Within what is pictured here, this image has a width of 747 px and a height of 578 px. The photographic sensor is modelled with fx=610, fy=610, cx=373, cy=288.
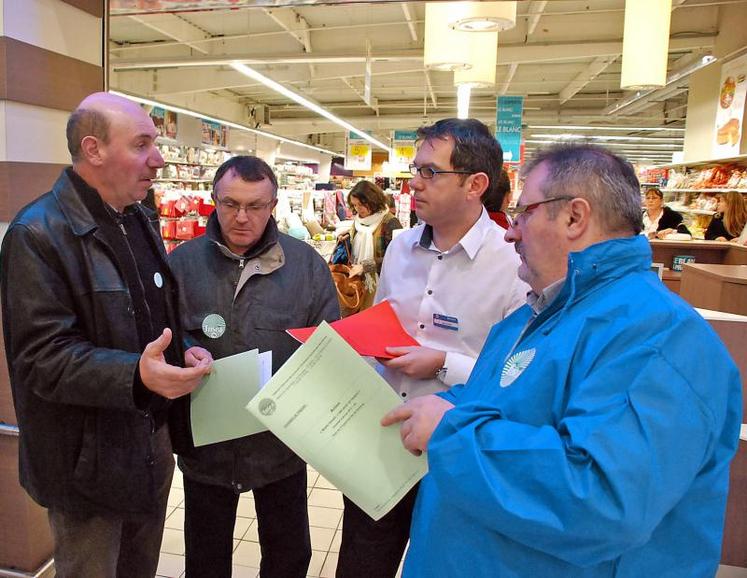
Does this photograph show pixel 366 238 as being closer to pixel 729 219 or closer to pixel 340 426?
pixel 340 426

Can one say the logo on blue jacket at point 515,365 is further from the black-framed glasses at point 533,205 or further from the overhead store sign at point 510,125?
the overhead store sign at point 510,125

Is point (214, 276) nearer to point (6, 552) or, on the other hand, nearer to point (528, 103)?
point (6, 552)

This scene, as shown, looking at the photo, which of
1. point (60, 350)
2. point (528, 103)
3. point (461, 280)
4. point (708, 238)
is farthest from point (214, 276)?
point (528, 103)

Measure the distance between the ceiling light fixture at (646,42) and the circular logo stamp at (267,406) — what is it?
17.5ft

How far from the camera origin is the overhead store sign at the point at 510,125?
1448 cm

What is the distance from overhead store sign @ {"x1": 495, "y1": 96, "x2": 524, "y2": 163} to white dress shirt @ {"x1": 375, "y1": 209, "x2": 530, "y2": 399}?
1306cm

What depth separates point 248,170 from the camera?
2.09 metres

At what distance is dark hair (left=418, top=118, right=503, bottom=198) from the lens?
1946 mm

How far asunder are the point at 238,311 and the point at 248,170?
0.48m

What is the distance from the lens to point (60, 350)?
167 cm

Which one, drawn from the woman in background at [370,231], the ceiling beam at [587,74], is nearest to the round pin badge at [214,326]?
the woman in background at [370,231]

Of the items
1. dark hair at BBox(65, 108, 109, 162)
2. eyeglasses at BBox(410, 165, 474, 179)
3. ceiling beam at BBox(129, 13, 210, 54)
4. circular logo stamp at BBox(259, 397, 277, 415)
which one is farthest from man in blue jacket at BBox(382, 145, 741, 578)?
ceiling beam at BBox(129, 13, 210, 54)

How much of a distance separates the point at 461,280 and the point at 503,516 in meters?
1.06

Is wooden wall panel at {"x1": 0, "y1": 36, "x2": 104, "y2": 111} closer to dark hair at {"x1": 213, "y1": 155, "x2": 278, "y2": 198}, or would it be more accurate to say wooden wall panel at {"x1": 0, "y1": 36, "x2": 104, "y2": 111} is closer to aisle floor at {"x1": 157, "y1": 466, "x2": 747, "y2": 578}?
dark hair at {"x1": 213, "y1": 155, "x2": 278, "y2": 198}
